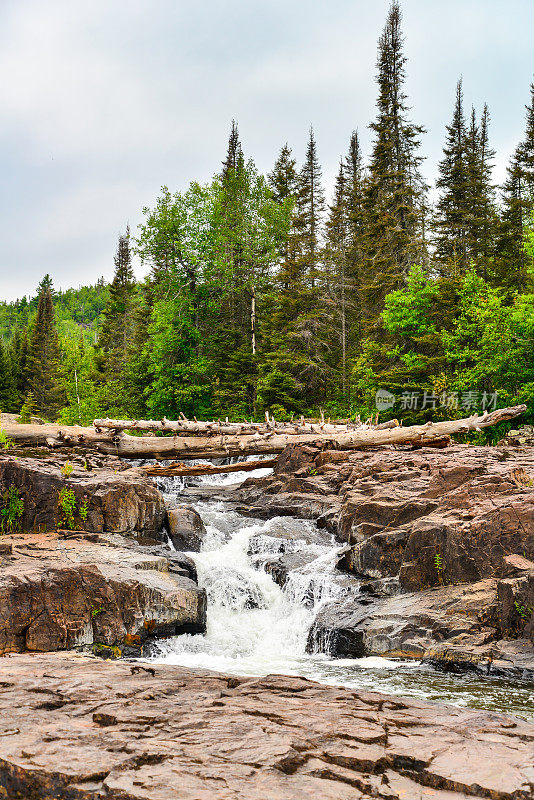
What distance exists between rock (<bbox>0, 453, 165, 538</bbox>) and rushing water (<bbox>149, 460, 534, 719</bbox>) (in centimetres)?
195

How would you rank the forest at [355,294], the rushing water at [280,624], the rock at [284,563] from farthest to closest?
1. the forest at [355,294]
2. the rock at [284,563]
3. the rushing water at [280,624]

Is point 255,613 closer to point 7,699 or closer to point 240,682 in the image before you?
point 240,682

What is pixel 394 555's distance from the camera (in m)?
12.1

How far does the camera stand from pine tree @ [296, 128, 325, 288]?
35656mm

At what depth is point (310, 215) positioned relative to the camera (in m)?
44.0

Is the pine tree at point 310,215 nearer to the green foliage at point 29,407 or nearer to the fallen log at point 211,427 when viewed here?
the fallen log at point 211,427

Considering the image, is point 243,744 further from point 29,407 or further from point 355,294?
point 29,407

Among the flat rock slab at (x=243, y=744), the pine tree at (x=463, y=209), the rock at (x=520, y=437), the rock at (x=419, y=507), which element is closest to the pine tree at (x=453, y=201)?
the pine tree at (x=463, y=209)

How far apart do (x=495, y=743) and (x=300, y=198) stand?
4452cm

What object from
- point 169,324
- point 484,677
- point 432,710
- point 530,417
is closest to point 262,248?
point 169,324

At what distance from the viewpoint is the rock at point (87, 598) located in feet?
30.0

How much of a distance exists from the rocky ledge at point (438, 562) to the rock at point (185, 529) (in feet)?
9.85

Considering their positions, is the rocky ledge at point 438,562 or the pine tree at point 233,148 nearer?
the rocky ledge at point 438,562

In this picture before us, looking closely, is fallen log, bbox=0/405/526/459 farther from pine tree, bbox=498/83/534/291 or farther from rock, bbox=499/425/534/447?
pine tree, bbox=498/83/534/291
